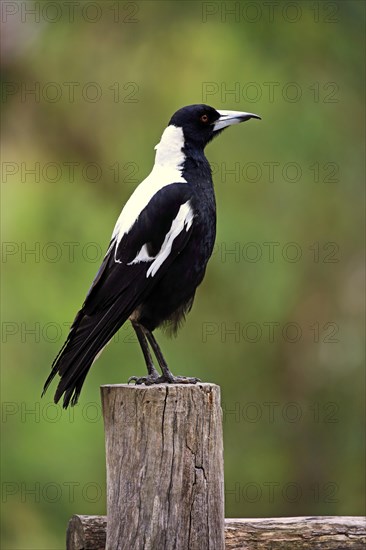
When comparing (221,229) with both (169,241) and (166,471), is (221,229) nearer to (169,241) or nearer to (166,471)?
(169,241)

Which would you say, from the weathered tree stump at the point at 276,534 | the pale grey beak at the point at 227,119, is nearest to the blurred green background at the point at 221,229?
the pale grey beak at the point at 227,119

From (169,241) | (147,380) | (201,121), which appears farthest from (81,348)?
(201,121)

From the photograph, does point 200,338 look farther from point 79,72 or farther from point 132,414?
point 132,414

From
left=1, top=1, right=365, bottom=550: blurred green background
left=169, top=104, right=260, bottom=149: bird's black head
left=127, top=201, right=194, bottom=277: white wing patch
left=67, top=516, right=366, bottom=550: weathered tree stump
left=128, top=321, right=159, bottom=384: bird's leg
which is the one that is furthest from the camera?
left=1, top=1, right=365, bottom=550: blurred green background

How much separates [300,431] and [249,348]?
Answer: 79cm

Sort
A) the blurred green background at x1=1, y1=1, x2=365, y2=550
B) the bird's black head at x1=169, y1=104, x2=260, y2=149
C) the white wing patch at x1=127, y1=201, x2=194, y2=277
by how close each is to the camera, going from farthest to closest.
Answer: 1. the blurred green background at x1=1, y1=1, x2=365, y2=550
2. the bird's black head at x1=169, y1=104, x2=260, y2=149
3. the white wing patch at x1=127, y1=201, x2=194, y2=277

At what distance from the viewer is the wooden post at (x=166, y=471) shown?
286 cm

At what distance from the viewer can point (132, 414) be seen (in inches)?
116

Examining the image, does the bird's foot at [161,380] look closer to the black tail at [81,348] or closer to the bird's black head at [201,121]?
the black tail at [81,348]

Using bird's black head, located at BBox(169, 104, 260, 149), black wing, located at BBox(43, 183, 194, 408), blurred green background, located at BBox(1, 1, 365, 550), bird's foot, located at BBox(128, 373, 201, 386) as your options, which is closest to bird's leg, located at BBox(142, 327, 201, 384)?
bird's foot, located at BBox(128, 373, 201, 386)

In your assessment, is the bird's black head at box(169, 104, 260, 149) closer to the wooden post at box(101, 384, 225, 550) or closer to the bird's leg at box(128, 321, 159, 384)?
the bird's leg at box(128, 321, 159, 384)

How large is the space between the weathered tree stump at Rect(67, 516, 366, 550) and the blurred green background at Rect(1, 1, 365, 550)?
10.3 feet

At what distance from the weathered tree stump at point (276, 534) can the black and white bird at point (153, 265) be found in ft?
1.16

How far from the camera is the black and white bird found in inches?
128
